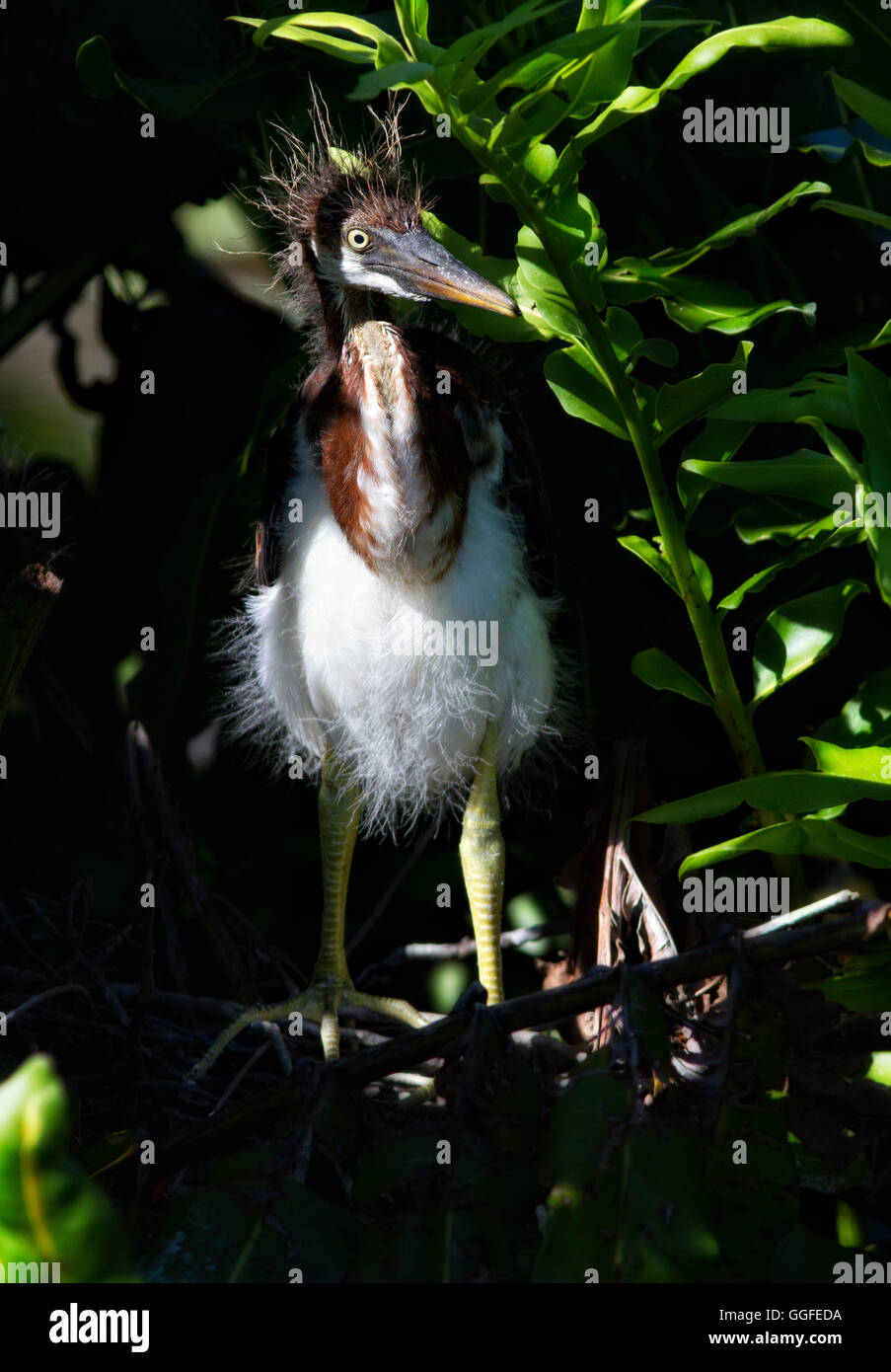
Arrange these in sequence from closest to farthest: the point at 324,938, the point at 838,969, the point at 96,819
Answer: the point at 838,969, the point at 324,938, the point at 96,819

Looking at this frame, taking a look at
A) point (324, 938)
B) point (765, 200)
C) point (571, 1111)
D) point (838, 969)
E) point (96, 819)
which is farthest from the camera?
point (96, 819)

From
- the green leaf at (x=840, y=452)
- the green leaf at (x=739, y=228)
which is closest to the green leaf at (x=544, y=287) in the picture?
the green leaf at (x=739, y=228)

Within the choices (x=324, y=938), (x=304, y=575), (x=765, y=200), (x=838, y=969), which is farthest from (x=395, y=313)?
(x=838, y=969)

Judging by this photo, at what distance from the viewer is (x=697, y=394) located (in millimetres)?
1348

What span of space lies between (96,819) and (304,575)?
643 millimetres

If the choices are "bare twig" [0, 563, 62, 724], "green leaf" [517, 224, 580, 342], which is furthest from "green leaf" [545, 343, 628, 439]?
"bare twig" [0, 563, 62, 724]

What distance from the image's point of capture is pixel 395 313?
1803 mm

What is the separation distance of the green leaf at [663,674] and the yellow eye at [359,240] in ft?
2.08

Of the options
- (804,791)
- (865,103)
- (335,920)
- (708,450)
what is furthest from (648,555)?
(335,920)

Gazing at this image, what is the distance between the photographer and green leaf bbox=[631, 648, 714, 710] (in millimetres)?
1452

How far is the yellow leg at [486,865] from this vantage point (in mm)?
1846

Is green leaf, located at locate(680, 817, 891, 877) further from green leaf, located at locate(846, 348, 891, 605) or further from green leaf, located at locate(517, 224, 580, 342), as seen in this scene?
green leaf, located at locate(517, 224, 580, 342)

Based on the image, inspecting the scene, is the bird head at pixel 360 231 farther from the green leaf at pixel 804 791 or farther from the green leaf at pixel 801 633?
the green leaf at pixel 804 791

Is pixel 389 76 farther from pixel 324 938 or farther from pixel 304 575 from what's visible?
pixel 324 938
